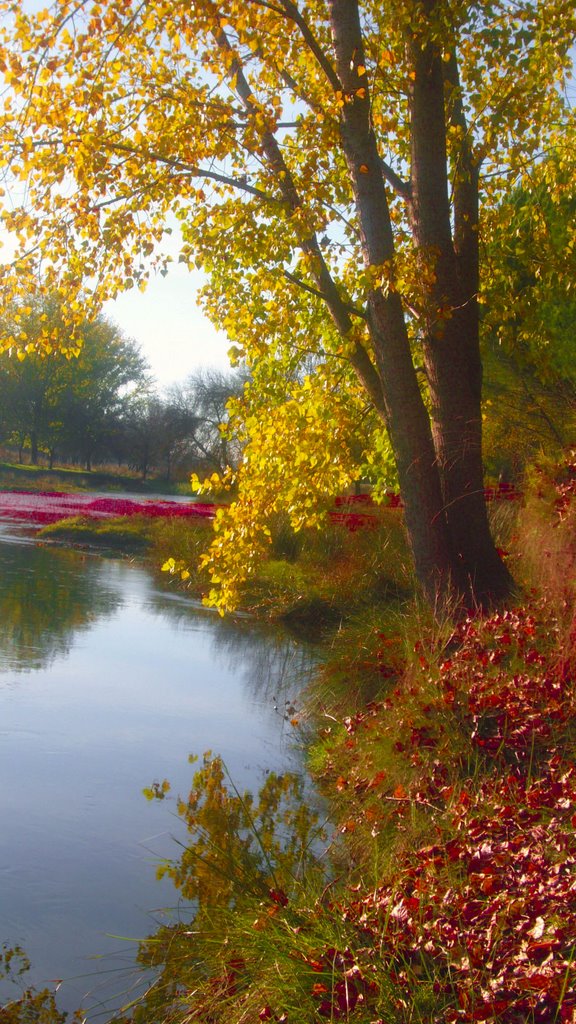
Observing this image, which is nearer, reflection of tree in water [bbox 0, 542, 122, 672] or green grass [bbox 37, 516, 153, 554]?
reflection of tree in water [bbox 0, 542, 122, 672]

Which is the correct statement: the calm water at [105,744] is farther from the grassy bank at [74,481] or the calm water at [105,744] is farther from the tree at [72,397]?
the tree at [72,397]

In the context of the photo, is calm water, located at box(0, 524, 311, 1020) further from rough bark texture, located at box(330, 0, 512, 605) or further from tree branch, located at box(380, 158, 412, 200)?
tree branch, located at box(380, 158, 412, 200)

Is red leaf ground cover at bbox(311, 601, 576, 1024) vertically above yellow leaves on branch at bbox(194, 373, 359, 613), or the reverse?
yellow leaves on branch at bbox(194, 373, 359, 613)

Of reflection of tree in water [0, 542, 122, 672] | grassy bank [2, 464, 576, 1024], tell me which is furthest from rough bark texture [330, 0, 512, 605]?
reflection of tree in water [0, 542, 122, 672]

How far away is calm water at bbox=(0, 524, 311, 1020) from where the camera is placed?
4.36 metres

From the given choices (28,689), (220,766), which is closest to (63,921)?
(220,766)

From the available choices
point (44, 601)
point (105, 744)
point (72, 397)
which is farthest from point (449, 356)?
point (72, 397)

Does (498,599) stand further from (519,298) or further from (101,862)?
(101,862)

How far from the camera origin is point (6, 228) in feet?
24.5

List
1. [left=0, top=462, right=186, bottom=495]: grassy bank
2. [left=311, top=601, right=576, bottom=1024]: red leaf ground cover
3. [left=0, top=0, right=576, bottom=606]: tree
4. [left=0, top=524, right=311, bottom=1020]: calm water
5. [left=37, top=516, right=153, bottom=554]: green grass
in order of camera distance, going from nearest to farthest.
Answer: [left=311, top=601, right=576, bottom=1024]: red leaf ground cover → [left=0, top=524, right=311, bottom=1020]: calm water → [left=0, top=0, right=576, bottom=606]: tree → [left=37, top=516, right=153, bottom=554]: green grass → [left=0, top=462, right=186, bottom=495]: grassy bank

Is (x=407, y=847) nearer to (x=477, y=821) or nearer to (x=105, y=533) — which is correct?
(x=477, y=821)

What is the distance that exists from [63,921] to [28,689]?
4.24 m

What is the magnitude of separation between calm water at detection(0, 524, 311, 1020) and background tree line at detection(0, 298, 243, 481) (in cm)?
3284

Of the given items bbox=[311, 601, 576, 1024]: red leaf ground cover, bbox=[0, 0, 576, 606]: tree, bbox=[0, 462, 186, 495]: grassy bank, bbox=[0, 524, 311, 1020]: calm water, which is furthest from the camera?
bbox=[0, 462, 186, 495]: grassy bank
